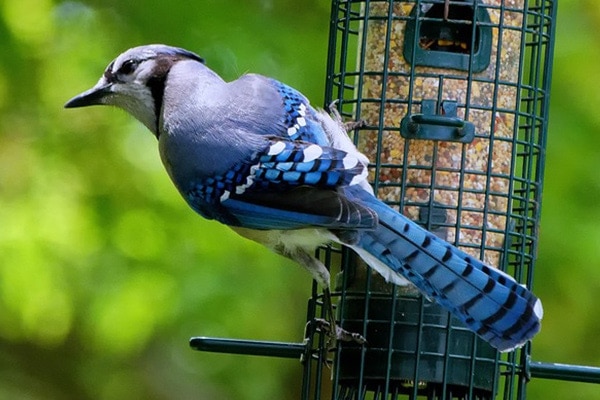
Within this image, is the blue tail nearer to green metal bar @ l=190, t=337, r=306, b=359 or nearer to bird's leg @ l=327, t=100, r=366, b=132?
bird's leg @ l=327, t=100, r=366, b=132

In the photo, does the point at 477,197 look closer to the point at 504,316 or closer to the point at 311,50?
the point at 504,316

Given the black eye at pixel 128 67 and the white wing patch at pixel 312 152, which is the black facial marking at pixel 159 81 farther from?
the white wing patch at pixel 312 152

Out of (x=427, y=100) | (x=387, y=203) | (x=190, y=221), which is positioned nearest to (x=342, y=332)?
(x=387, y=203)

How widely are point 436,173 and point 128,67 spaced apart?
143 centimetres

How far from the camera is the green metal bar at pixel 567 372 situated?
626 cm

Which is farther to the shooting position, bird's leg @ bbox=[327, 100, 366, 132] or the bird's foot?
bird's leg @ bbox=[327, 100, 366, 132]

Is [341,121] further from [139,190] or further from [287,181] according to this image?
[139,190]

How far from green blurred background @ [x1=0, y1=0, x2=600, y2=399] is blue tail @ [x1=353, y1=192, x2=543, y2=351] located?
258cm

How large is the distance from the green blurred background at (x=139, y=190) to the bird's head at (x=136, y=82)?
1738 millimetres

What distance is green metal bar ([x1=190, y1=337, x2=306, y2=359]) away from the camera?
6477mm

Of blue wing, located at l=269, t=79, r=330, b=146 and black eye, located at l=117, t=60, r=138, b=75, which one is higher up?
black eye, located at l=117, t=60, r=138, b=75

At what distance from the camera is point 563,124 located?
28.8 ft

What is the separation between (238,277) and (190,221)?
46 centimetres

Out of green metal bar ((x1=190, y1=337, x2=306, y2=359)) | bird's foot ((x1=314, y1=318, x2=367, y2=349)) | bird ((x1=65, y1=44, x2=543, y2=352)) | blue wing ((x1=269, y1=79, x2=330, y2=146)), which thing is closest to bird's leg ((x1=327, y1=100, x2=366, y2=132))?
bird ((x1=65, y1=44, x2=543, y2=352))
